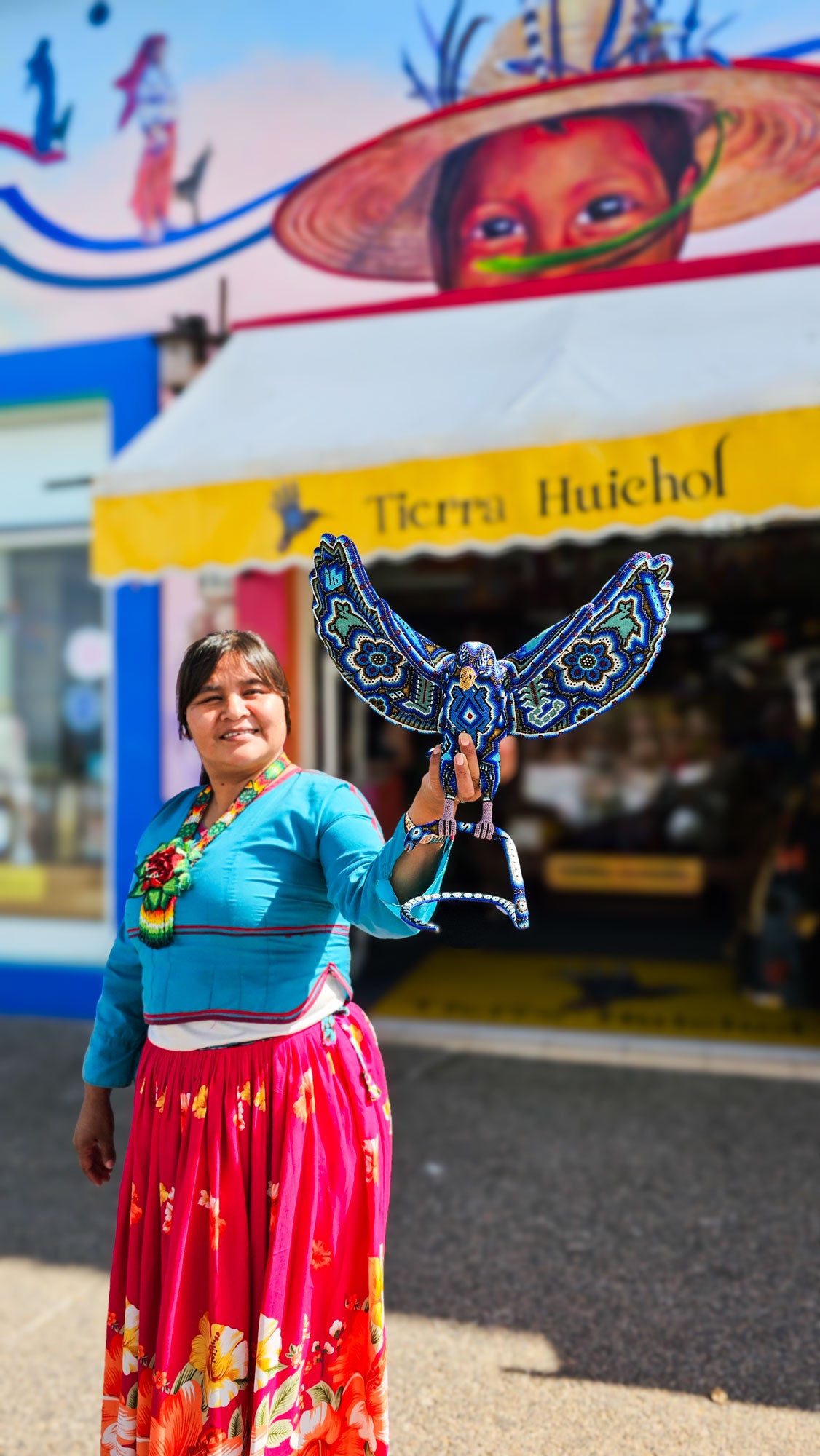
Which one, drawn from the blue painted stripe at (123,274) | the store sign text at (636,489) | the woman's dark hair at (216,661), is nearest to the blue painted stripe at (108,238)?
the blue painted stripe at (123,274)

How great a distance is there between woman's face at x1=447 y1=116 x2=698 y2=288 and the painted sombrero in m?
0.10

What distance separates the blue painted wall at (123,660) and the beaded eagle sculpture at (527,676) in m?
3.57

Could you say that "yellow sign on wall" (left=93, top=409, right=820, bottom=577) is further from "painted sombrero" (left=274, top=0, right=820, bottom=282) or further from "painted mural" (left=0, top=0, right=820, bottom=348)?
"painted sombrero" (left=274, top=0, right=820, bottom=282)

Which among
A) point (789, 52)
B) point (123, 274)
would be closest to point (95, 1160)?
point (123, 274)

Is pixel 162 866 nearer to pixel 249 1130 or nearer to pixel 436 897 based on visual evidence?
pixel 249 1130

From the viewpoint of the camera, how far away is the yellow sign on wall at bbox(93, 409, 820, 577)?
3.04m

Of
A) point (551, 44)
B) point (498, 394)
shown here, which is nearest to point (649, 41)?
point (551, 44)

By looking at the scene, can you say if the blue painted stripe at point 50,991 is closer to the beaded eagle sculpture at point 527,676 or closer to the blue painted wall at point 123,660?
the blue painted wall at point 123,660

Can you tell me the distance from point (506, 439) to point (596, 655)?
1883 millimetres

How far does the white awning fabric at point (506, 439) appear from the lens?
122 inches

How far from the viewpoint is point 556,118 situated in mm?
4480

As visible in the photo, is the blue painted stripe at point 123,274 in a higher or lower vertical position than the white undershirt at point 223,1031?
higher

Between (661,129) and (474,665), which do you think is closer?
(474,665)

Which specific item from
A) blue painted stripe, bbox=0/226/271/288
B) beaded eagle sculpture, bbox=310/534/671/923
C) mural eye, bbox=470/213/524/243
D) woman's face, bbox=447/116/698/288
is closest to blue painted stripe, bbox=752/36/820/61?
woman's face, bbox=447/116/698/288
